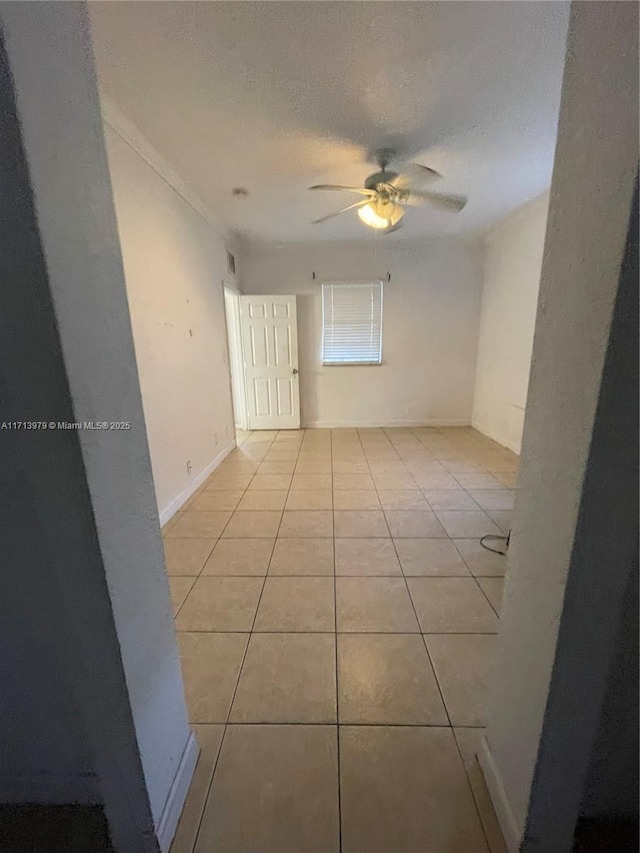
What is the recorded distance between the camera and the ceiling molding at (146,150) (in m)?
2.11

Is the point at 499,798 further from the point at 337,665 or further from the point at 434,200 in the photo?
the point at 434,200

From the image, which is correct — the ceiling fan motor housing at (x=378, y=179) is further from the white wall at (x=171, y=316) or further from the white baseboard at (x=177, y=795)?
the white baseboard at (x=177, y=795)

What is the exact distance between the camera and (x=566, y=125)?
2.28ft

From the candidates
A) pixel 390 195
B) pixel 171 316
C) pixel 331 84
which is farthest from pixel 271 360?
pixel 331 84

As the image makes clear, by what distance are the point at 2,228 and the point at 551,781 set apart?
4.85 ft

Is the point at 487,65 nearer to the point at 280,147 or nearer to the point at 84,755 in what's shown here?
the point at 280,147

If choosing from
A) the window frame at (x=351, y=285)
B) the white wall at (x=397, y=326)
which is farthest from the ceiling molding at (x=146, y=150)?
the window frame at (x=351, y=285)

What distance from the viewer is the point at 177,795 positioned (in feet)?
3.34

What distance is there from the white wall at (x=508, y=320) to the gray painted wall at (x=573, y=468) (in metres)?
3.43

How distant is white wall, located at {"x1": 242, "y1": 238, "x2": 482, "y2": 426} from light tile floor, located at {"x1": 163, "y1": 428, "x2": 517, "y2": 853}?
275 cm

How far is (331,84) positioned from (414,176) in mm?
835

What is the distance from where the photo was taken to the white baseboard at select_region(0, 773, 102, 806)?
3.24ft

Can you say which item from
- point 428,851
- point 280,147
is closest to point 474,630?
point 428,851

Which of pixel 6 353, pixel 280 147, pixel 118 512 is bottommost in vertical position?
pixel 118 512
